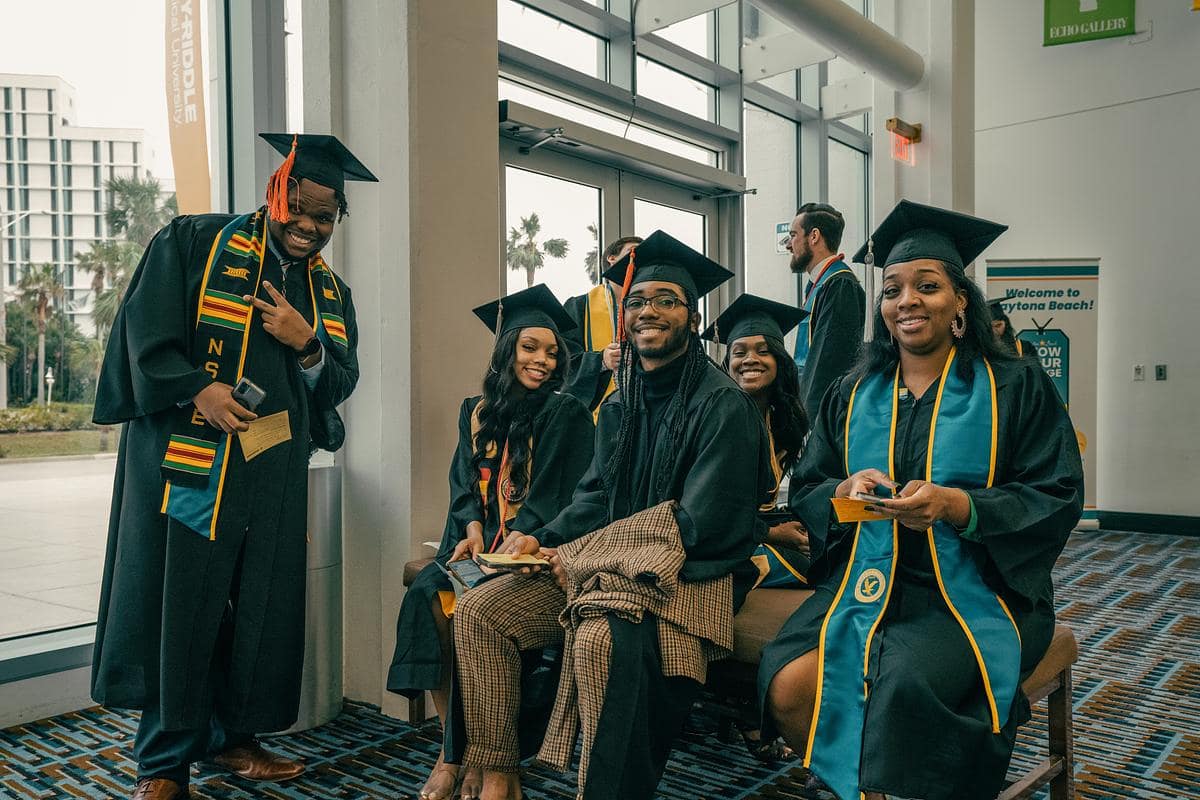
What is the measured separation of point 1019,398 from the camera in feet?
7.29

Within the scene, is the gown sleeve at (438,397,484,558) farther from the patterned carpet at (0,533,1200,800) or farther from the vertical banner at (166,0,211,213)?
the vertical banner at (166,0,211,213)

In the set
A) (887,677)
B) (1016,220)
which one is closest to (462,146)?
(887,677)

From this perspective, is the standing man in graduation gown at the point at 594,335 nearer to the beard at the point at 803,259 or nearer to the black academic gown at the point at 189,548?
the beard at the point at 803,259

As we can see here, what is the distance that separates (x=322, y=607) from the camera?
11.2ft

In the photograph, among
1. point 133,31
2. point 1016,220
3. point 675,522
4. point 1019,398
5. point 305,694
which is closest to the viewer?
point 1019,398

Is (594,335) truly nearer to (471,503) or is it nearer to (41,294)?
(471,503)

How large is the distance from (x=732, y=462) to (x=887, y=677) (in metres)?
0.71

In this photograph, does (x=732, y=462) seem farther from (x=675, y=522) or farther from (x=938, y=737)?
(x=938, y=737)

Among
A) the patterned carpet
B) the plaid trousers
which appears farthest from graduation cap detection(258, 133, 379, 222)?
the patterned carpet

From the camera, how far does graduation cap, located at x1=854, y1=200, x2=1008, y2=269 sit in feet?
7.64

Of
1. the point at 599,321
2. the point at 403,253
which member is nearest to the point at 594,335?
the point at 599,321

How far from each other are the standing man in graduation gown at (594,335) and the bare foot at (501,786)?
1824 mm

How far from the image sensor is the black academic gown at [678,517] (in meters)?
2.21

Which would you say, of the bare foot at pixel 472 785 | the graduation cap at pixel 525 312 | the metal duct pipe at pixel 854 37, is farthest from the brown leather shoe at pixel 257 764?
the metal duct pipe at pixel 854 37
